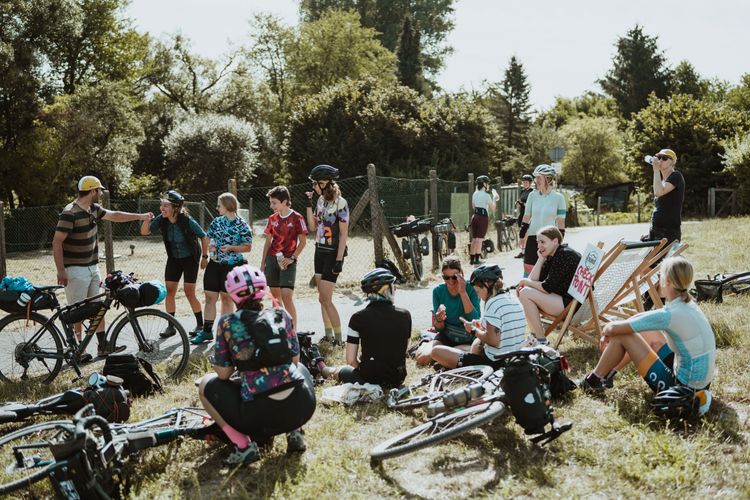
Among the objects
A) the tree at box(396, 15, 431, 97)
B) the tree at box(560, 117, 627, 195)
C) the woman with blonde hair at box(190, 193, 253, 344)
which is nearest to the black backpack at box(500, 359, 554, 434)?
the woman with blonde hair at box(190, 193, 253, 344)

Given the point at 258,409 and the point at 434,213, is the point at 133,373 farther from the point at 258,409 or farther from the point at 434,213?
the point at 434,213

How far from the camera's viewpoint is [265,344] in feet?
12.4

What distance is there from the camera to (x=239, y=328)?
12.5 feet

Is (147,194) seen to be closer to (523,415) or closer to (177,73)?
(177,73)

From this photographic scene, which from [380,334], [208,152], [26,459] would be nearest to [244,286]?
[380,334]

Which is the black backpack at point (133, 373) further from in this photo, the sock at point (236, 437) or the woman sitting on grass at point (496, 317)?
the woman sitting on grass at point (496, 317)

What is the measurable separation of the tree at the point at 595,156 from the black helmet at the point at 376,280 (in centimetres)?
4225

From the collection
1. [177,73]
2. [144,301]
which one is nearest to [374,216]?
[144,301]

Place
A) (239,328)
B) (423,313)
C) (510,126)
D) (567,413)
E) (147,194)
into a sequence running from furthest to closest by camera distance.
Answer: (510,126), (147,194), (423,313), (567,413), (239,328)

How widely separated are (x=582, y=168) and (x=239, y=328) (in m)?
45.4

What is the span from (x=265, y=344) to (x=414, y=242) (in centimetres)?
782

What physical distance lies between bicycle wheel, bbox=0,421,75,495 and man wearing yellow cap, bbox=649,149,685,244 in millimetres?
6009

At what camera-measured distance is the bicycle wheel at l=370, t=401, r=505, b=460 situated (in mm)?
3803

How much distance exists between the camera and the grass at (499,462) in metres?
3.55
